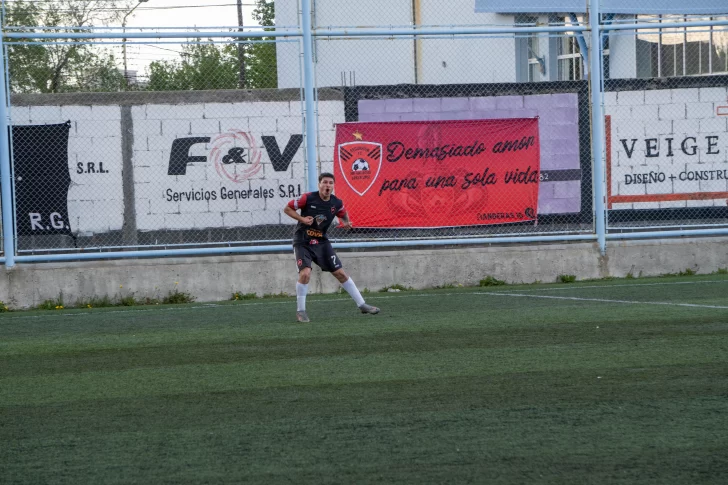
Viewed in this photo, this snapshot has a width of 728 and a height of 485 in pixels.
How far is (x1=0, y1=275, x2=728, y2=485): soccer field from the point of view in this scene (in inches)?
173

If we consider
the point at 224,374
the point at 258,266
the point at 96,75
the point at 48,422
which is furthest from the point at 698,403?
the point at 96,75

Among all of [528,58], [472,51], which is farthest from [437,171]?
[528,58]

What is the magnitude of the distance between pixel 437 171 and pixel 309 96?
2.16m

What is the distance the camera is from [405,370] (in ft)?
22.3

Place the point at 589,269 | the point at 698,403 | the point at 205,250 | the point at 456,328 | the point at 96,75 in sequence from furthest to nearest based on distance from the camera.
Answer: the point at 96,75
the point at 589,269
the point at 205,250
the point at 456,328
the point at 698,403

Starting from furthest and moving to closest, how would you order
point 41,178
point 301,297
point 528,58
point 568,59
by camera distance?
point 568,59 < point 528,58 < point 41,178 < point 301,297

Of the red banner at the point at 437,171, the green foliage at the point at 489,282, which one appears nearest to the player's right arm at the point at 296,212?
the red banner at the point at 437,171

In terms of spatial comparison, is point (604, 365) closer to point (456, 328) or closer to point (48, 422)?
point (456, 328)

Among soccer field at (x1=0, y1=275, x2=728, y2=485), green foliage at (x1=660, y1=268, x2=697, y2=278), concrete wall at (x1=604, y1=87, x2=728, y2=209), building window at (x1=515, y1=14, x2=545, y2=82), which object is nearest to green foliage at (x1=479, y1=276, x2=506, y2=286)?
concrete wall at (x1=604, y1=87, x2=728, y2=209)

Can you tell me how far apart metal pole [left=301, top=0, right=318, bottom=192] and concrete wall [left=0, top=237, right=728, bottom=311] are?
3.91 feet

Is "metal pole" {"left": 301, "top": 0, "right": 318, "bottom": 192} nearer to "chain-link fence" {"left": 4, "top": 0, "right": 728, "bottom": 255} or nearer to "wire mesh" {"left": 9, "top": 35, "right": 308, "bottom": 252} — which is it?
"chain-link fence" {"left": 4, "top": 0, "right": 728, "bottom": 255}

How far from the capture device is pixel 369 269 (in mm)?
13383

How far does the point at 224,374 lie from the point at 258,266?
630 centimetres

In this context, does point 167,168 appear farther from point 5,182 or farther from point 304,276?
point 304,276
